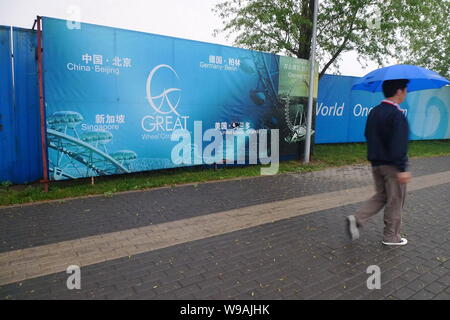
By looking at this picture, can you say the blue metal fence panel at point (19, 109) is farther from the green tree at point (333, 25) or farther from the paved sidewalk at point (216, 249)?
the green tree at point (333, 25)

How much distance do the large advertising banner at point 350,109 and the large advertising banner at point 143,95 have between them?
3.32 m

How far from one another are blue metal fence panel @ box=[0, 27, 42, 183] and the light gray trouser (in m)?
6.40

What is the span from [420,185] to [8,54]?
9385 millimetres

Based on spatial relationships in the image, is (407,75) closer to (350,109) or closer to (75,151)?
(75,151)

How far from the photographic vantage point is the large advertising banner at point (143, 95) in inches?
262

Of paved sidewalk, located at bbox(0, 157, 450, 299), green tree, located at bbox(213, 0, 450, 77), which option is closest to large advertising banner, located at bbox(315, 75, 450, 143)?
green tree, located at bbox(213, 0, 450, 77)

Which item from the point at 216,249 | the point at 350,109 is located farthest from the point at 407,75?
the point at 350,109

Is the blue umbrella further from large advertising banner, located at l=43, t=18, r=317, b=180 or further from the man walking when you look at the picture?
large advertising banner, located at l=43, t=18, r=317, b=180

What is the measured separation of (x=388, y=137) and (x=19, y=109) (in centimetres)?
675

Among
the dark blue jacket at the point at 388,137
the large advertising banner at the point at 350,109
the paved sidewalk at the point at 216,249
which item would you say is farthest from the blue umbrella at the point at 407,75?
the large advertising banner at the point at 350,109

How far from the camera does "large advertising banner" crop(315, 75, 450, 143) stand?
43.2ft

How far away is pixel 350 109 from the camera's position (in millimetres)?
13945
